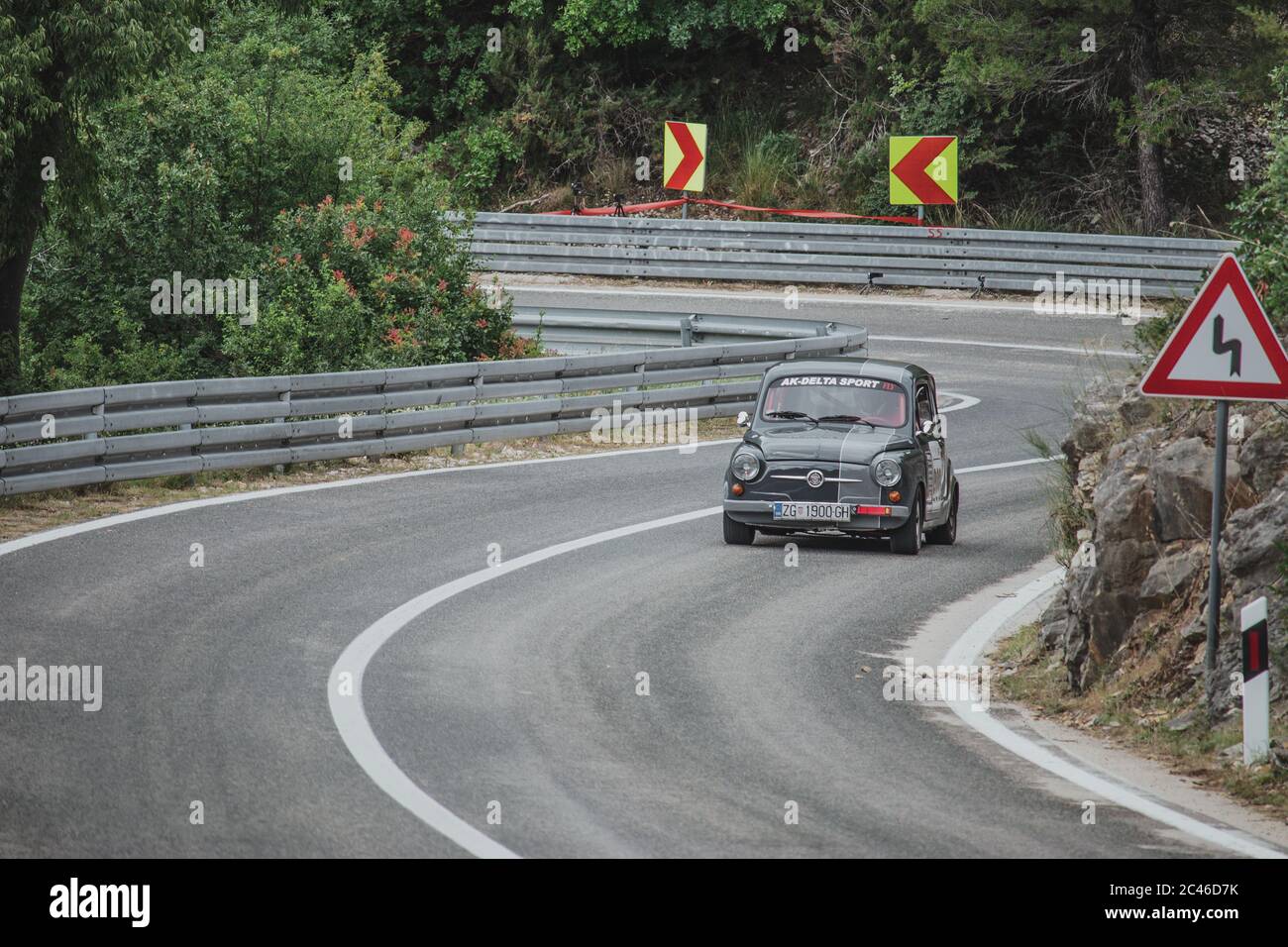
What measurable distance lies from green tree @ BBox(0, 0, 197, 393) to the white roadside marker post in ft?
41.2

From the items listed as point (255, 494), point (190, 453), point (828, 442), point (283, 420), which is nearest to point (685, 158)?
point (283, 420)

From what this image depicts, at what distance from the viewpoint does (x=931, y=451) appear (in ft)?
48.9

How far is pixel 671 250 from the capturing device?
31703 mm

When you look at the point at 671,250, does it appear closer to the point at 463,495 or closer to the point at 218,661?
the point at 463,495

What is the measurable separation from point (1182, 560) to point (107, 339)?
16594 millimetres

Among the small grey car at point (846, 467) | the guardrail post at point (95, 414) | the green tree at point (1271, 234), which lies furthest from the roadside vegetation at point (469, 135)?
the small grey car at point (846, 467)

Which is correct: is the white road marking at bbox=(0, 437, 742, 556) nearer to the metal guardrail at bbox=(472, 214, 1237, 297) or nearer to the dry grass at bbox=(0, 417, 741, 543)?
the dry grass at bbox=(0, 417, 741, 543)

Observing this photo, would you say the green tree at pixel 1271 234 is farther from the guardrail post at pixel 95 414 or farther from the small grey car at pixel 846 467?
the guardrail post at pixel 95 414

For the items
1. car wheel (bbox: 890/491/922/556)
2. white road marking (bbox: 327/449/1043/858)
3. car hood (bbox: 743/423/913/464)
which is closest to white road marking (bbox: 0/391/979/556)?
white road marking (bbox: 327/449/1043/858)

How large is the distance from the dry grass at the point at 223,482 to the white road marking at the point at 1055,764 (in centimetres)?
747

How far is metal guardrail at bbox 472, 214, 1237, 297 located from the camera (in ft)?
97.2

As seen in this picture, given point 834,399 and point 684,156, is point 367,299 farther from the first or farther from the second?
point 684,156
